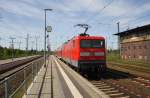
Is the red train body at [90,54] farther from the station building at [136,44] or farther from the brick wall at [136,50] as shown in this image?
the brick wall at [136,50]

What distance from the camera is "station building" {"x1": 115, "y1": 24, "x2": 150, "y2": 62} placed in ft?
175

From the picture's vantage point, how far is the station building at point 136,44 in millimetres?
53250

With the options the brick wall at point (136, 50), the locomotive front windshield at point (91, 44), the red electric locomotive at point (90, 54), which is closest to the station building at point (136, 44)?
the brick wall at point (136, 50)

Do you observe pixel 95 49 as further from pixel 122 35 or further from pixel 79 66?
pixel 122 35

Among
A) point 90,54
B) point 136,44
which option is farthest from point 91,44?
point 136,44

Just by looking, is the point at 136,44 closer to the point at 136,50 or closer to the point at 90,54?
the point at 136,50

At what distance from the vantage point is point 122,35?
68688mm

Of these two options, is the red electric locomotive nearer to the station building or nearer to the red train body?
the red train body

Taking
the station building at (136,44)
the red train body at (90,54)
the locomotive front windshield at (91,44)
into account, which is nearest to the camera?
the red train body at (90,54)

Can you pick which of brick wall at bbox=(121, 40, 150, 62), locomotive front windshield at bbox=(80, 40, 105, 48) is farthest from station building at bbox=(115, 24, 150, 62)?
locomotive front windshield at bbox=(80, 40, 105, 48)

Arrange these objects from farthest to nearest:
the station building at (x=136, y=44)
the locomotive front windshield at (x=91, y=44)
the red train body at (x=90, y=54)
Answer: the station building at (x=136, y=44) → the locomotive front windshield at (x=91, y=44) → the red train body at (x=90, y=54)

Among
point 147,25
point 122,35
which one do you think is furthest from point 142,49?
point 122,35

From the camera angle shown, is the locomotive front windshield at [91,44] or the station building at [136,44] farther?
the station building at [136,44]

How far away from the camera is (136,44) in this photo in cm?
5816
